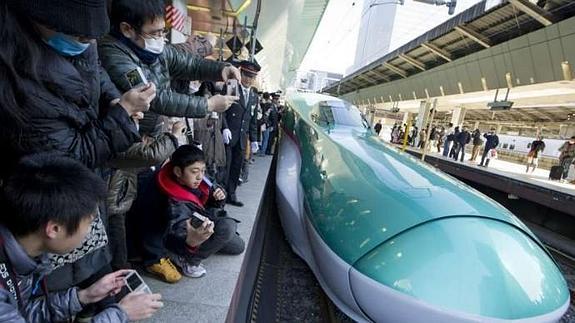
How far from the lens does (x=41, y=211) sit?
→ 3.63ft

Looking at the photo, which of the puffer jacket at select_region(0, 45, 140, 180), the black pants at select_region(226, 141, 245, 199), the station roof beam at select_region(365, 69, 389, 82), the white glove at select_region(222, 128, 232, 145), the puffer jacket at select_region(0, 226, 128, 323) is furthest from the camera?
the station roof beam at select_region(365, 69, 389, 82)

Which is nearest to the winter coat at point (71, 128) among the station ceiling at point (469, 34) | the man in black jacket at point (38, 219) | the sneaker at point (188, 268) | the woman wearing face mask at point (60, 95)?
the woman wearing face mask at point (60, 95)

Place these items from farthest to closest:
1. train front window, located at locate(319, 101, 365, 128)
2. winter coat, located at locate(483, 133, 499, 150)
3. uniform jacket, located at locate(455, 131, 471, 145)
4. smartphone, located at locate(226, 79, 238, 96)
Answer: uniform jacket, located at locate(455, 131, 471, 145) < winter coat, located at locate(483, 133, 499, 150) < train front window, located at locate(319, 101, 365, 128) < smartphone, located at locate(226, 79, 238, 96)

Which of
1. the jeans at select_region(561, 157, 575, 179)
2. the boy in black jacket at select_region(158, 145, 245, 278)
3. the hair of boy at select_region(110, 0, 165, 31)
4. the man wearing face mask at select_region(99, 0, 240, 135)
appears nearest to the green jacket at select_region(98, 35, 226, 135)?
the man wearing face mask at select_region(99, 0, 240, 135)

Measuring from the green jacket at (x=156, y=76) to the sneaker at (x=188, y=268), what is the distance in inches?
37.0

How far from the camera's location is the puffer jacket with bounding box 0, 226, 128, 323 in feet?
3.40

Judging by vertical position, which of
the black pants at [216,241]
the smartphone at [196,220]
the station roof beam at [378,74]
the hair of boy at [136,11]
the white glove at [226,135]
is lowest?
the black pants at [216,241]

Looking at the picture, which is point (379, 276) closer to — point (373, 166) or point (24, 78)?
point (373, 166)

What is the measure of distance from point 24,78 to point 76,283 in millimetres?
893

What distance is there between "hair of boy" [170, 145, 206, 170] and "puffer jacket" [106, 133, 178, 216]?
7.9 inches

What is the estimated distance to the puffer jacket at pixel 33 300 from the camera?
3.40 feet

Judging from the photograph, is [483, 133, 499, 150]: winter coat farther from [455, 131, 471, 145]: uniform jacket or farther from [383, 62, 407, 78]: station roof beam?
[383, 62, 407, 78]: station roof beam

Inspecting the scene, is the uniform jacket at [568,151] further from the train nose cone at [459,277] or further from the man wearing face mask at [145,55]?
the man wearing face mask at [145,55]

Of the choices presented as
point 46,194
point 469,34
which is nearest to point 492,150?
point 469,34
